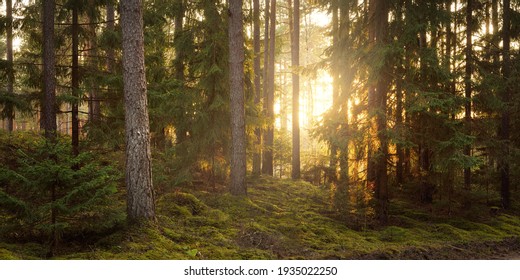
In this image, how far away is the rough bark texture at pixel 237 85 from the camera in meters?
11.3

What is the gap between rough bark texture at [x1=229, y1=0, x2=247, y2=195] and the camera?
11.3 meters

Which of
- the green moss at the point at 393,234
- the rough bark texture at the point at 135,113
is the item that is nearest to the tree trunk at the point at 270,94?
the green moss at the point at 393,234

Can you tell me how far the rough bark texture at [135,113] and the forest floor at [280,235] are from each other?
0.47 m

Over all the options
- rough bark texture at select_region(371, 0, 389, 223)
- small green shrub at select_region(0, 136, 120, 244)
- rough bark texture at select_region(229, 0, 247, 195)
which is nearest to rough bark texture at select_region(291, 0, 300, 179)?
rough bark texture at select_region(229, 0, 247, 195)

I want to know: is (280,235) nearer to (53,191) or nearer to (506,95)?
(53,191)

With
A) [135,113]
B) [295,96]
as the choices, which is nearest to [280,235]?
[135,113]

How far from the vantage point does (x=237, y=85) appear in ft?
37.3

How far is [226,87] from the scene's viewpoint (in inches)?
501

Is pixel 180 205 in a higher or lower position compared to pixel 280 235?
higher

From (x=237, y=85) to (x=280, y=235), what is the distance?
507 cm
